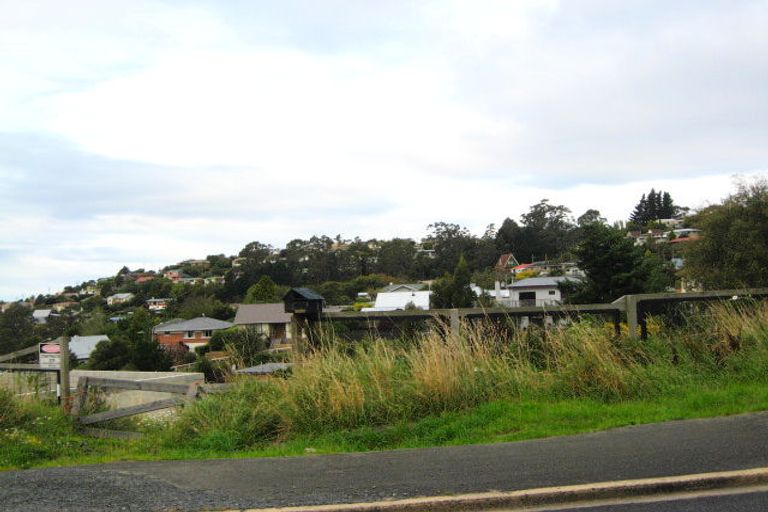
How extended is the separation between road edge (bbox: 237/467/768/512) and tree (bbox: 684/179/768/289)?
1118 inches

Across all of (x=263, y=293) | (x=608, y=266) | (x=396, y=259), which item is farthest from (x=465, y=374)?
(x=396, y=259)

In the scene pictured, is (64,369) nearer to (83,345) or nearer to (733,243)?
(733,243)

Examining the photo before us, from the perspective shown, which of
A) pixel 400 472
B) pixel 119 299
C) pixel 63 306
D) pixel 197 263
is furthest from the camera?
pixel 197 263

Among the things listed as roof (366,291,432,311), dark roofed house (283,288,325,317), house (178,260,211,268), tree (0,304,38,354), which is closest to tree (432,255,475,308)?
roof (366,291,432,311)

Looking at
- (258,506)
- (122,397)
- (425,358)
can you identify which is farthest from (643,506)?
(122,397)

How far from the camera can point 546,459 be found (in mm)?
5988

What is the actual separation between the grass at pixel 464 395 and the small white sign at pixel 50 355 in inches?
105

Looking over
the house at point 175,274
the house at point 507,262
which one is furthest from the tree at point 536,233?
the house at point 175,274

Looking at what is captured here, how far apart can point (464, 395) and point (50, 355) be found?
7747mm

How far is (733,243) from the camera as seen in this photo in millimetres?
32375

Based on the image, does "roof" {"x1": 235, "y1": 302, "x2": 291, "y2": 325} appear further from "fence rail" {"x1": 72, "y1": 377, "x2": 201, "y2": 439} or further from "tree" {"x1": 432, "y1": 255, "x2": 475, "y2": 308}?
"fence rail" {"x1": 72, "y1": 377, "x2": 201, "y2": 439}

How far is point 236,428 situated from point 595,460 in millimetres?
4180

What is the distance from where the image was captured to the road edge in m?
5.07

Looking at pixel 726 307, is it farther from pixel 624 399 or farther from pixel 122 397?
pixel 122 397
